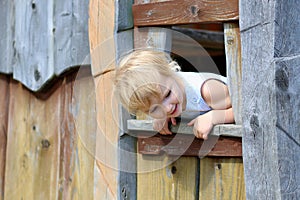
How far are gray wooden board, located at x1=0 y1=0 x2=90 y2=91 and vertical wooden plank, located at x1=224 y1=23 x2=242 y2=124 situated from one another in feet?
2.93

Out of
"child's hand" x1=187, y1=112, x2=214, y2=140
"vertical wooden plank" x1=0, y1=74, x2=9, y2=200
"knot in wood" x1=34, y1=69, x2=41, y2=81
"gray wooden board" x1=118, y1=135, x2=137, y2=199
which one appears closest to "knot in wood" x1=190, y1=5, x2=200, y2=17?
"child's hand" x1=187, y1=112, x2=214, y2=140

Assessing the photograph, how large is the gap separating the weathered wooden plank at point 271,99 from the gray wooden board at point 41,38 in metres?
1.07

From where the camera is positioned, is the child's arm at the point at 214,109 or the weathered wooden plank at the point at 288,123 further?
the child's arm at the point at 214,109

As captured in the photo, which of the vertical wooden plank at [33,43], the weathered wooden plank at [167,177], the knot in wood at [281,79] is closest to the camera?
the knot in wood at [281,79]

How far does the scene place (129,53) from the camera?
2.75 metres

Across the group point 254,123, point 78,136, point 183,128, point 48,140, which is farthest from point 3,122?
point 254,123

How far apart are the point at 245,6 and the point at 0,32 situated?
1.78 metres

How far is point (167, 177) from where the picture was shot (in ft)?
8.84

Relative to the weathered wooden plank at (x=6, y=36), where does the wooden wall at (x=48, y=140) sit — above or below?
below

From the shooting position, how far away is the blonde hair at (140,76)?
2.43 m

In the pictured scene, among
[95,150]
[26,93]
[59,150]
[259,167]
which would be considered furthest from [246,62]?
[26,93]

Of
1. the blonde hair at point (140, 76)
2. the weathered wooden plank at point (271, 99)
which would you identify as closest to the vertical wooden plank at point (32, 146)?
the blonde hair at point (140, 76)

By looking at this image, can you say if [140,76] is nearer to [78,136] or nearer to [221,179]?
[221,179]

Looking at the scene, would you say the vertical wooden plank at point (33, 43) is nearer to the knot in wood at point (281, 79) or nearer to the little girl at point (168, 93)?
the little girl at point (168, 93)
